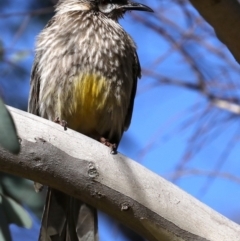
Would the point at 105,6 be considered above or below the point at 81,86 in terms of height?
above

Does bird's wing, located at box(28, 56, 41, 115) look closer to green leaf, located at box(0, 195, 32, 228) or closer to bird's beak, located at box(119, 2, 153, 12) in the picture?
bird's beak, located at box(119, 2, 153, 12)

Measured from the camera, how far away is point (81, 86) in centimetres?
287

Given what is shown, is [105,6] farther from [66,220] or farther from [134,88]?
[66,220]

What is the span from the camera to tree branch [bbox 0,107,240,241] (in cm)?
188

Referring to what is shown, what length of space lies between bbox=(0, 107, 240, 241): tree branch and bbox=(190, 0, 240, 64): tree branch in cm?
56

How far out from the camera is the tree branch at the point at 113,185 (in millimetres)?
1885

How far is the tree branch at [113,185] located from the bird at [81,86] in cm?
70

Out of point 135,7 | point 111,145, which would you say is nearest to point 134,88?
point 135,7

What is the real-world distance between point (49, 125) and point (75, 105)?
86cm

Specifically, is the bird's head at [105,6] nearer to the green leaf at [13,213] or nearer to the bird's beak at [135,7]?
the bird's beak at [135,7]

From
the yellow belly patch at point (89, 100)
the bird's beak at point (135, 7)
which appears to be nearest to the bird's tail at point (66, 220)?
the yellow belly patch at point (89, 100)

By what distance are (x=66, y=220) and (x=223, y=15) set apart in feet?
3.84

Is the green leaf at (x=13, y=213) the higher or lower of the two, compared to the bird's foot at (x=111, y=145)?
lower

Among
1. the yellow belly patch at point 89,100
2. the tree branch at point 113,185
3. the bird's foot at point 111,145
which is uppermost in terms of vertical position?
the yellow belly patch at point 89,100
